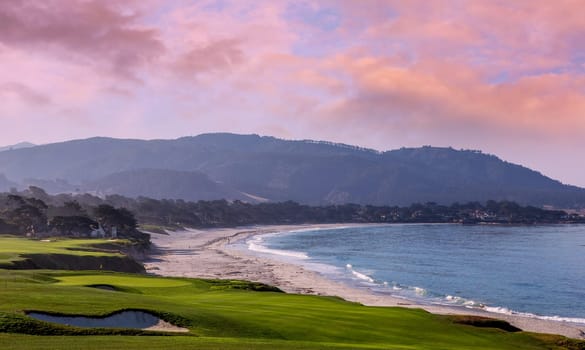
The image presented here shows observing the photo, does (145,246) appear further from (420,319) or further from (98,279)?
(420,319)

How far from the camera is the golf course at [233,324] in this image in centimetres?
1975

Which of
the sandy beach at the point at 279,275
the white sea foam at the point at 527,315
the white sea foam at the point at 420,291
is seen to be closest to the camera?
the sandy beach at the point at 279,275

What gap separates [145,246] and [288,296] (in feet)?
233

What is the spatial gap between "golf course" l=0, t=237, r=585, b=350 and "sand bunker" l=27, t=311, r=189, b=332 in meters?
0.23

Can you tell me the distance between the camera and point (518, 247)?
454 ft

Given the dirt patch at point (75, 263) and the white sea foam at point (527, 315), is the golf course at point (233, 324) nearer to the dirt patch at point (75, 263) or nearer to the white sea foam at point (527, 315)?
the dirt patch at point (75, 263)

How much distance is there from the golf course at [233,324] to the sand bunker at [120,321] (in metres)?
0.23

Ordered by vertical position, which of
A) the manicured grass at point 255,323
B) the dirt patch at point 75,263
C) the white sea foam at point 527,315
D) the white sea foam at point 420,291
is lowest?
the white sea foam at point 527,315

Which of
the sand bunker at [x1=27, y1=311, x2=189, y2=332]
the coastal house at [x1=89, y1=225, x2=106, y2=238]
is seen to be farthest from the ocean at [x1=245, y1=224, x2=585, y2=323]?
the sand bunker at [x1=27, y1=311, x2=189, y2=332]

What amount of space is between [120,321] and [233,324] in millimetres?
4377

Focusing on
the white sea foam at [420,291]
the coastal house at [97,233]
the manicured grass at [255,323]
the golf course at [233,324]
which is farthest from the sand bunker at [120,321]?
the coastal house at [97,233]

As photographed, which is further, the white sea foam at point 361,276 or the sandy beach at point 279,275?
the white sea foam at point 361,276

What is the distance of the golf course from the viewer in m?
19.8

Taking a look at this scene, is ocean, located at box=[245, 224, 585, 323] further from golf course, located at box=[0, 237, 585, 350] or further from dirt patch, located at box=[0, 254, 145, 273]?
dirt patch, located at box=[0, 254, 145, 273]
